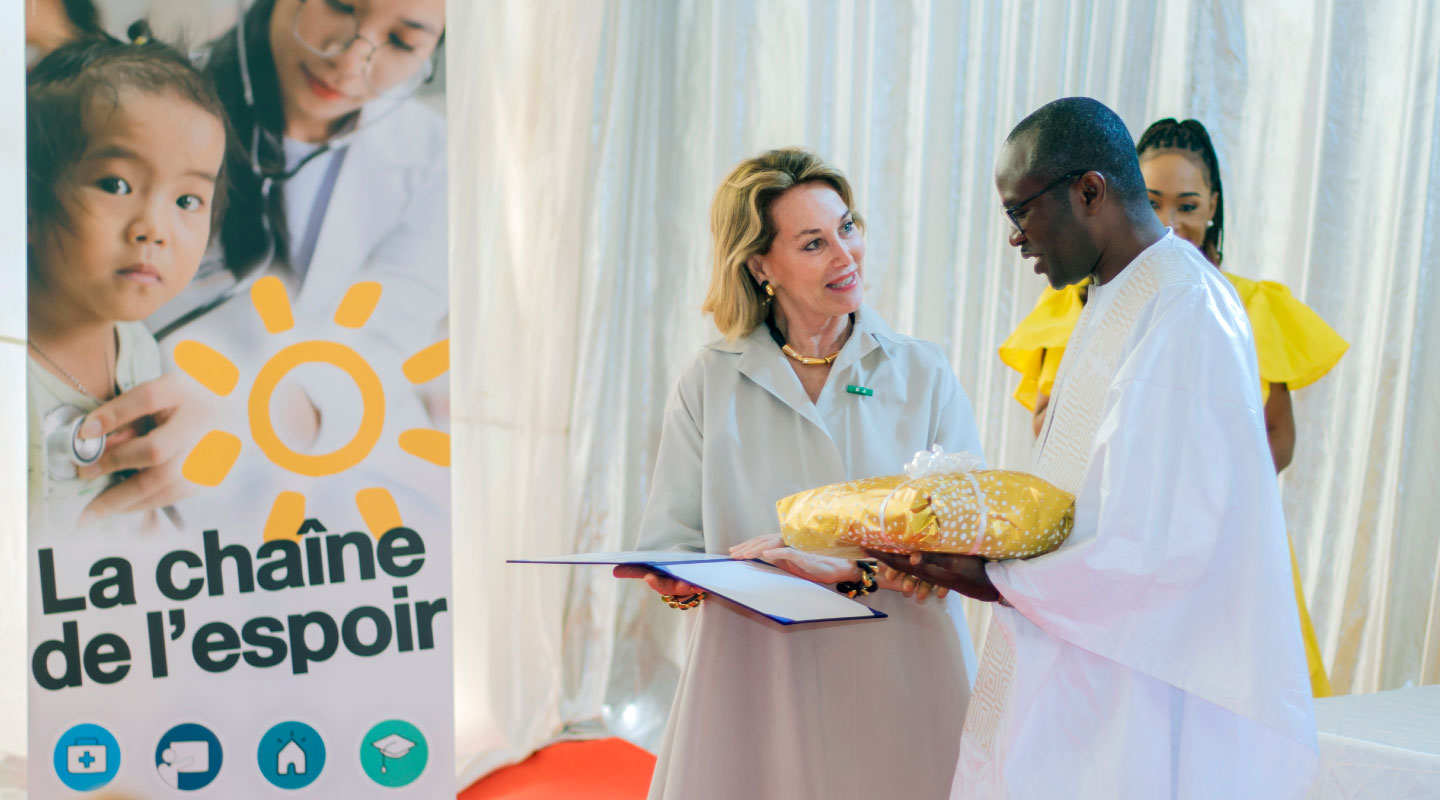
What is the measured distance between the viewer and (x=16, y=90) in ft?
10.3

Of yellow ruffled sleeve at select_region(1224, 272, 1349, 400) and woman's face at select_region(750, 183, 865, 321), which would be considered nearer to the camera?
woman's face at select_region(750, 183, 865, 321)

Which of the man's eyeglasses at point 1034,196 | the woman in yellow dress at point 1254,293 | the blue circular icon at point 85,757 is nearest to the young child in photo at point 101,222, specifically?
the blue circular icon at point 85,757

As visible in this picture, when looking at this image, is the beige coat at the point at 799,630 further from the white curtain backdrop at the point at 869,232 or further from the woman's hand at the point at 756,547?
the white curtain backdrop at the point at 869,232

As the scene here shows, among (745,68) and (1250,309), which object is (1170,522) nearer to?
(1250,309)

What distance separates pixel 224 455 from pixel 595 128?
7.75 feet

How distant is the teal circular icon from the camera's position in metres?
2.11

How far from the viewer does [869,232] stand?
4125 millimetres

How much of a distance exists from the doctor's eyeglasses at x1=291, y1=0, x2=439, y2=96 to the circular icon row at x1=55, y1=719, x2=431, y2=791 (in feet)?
3.97

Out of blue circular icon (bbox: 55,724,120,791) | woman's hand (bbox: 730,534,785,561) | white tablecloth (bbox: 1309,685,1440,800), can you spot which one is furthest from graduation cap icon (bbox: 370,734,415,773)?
white tablecloth (bbox: 1309,685,1440,800)

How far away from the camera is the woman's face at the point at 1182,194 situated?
277cm

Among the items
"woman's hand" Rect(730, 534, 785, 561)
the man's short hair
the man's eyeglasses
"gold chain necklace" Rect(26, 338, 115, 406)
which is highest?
the man's short hair

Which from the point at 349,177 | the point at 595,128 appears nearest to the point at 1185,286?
the point at 349,177

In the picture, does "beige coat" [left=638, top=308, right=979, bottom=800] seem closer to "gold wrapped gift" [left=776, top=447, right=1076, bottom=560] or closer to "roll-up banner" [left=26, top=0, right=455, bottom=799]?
"roll-up banner" [left=26, top=0, right=455, bottom=799]

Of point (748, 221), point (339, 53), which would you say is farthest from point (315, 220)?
point (748, 221)
